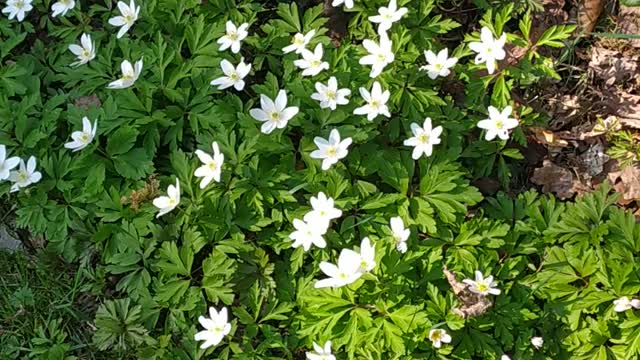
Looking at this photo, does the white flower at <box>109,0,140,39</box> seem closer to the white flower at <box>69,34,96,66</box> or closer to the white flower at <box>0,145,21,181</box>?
the white flower at <box>69,34,96,66</box>

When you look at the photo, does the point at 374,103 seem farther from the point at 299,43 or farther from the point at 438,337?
the point at 438,337

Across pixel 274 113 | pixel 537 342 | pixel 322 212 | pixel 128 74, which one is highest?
pixel 128 74

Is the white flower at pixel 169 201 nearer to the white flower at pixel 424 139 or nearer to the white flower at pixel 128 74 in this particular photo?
the white flower at pixel 128 74

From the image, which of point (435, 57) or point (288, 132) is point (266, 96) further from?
point (435, 57)

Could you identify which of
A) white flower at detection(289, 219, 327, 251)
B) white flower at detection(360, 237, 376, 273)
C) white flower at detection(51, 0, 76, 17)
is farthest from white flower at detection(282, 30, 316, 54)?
white flower at detection(51, 0, 76, 17)

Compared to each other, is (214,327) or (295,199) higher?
(295,199)

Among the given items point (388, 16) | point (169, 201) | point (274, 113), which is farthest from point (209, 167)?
point (388, 16)

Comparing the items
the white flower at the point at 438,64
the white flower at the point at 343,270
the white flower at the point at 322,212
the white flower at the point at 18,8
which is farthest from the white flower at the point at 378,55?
the white flower at the point at 18,8
